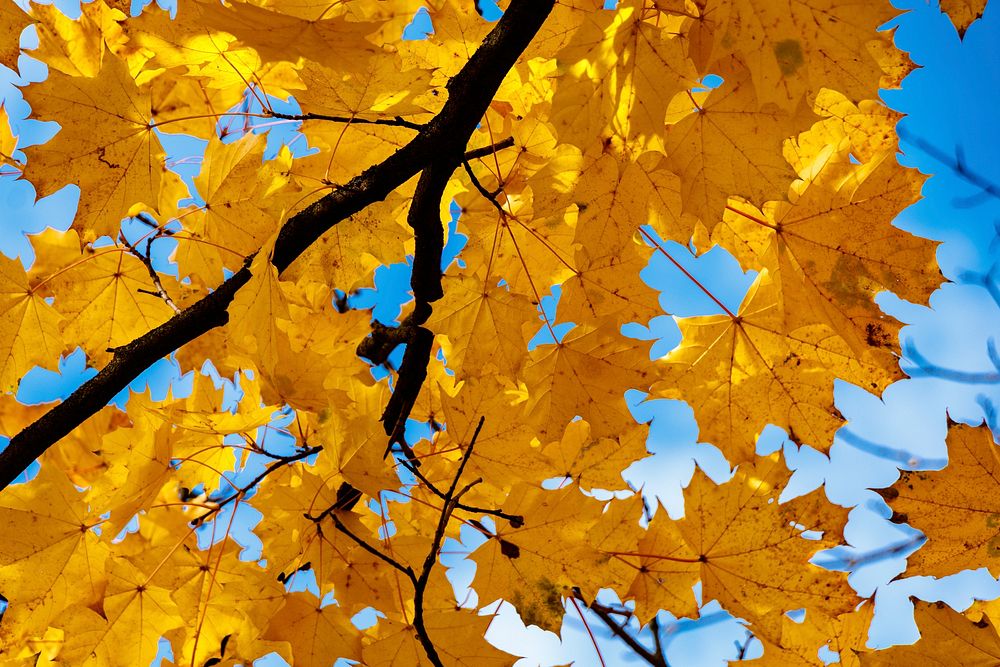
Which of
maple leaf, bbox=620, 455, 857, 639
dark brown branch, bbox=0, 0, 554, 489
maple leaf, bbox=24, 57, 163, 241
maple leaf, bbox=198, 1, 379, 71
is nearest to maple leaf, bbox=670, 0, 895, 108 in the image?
dark brown branch, bbox=0, 0, 554, 489

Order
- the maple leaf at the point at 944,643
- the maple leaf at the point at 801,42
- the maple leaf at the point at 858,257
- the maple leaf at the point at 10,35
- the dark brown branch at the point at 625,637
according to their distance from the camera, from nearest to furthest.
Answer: the maple leaf at the point at 801,42
the maple leaf at the point at 944,643
the maple leaf at the point at 858,257
the maple leaf at the point at 10,35
the dark brown branch at the point at 625,637

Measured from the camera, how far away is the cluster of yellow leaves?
1.83 meters

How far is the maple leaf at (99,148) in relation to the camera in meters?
1.94

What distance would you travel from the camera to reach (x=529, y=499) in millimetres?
2051

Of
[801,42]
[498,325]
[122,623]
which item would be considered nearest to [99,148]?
[498,325]

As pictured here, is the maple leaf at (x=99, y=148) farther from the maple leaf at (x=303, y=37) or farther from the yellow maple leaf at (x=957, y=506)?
the yellow maple leaf at (x=957, y=506)

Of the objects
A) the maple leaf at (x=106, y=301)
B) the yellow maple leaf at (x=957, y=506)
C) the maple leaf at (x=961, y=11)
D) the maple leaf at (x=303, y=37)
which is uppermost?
the maple leaf at (x=106, y=301)

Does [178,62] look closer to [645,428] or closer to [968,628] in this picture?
[645,428]

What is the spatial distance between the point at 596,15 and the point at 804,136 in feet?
3.06

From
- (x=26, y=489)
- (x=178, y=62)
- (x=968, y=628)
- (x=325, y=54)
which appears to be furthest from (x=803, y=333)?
(x=26, y=489)

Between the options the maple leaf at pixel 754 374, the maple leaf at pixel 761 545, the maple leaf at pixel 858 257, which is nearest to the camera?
the maple leaf at pixel 858 257

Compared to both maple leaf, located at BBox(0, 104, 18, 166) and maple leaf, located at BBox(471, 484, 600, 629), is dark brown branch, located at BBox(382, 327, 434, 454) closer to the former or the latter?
maple leaf, located at BBox(471, 484, 600, 629)

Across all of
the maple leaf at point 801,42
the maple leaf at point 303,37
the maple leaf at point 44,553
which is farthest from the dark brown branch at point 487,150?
the maple leaf at point 44,553

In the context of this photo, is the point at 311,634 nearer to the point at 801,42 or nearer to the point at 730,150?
the point at 730,150
